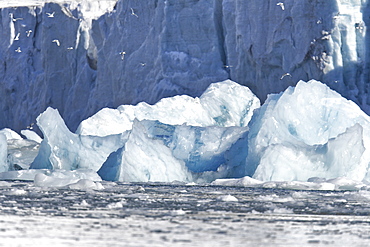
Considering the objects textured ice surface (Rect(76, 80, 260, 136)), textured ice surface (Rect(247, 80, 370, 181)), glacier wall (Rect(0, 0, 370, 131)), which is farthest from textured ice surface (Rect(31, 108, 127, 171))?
glacier wall (Rect(0, 0, 370, 131))

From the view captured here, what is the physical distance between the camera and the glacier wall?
15.6 metres

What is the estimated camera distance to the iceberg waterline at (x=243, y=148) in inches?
392

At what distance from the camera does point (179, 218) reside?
5.33 metres

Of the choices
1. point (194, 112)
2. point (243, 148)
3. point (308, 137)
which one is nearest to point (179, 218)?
point (243, 148)

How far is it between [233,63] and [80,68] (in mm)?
6625

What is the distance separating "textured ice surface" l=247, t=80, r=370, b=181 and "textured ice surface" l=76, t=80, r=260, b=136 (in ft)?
7.99

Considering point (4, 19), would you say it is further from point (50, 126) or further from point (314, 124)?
point (314, 124)

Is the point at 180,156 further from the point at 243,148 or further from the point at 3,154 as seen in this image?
the point at 3,154

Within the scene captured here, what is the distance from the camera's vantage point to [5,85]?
24.8 m

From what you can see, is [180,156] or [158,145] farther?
[180,156]

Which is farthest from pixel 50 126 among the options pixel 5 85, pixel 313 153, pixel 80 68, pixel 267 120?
pixel 5 85

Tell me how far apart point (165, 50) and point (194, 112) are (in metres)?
5.44

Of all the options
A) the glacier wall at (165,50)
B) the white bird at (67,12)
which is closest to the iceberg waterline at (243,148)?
the glacier wall at (165,50)

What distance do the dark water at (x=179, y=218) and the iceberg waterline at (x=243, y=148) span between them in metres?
1.98
